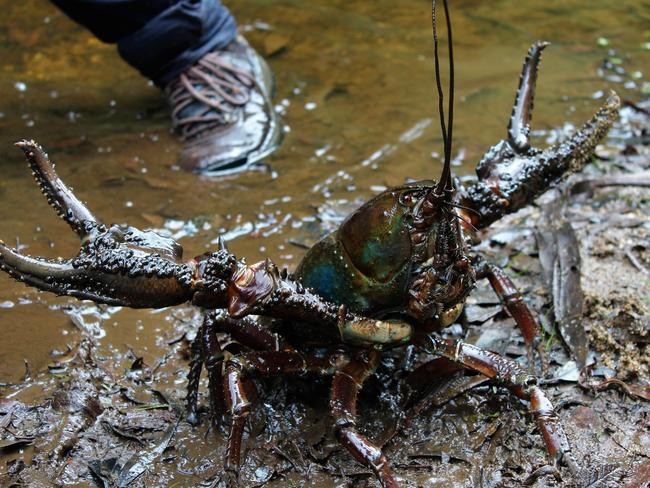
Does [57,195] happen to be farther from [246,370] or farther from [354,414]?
[354,414]

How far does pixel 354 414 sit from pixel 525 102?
5.93ft

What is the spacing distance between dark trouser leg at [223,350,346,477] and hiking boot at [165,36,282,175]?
2408 mm

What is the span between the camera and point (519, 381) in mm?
2801

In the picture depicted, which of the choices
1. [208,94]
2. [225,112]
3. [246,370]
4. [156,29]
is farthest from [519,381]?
[156,29]

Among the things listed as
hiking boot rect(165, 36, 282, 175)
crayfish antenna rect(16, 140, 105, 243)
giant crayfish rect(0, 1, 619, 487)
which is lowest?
hiking boot rect(165, 36, 282, 175)

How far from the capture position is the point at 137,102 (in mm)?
6023

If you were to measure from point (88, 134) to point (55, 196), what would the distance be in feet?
9.81

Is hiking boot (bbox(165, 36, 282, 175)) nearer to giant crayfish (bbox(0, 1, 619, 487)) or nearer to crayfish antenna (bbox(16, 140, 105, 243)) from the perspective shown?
giant crayfish (bbox(0, 1, 619, 487))

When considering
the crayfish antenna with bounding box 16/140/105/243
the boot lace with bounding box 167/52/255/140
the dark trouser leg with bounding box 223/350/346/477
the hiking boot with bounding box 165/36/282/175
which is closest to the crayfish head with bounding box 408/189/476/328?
the dark trouser leg with bounding box 223/350/346/477

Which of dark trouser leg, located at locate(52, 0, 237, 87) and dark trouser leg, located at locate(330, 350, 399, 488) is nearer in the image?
dark trouser leg, located at locate(330, 350, 399, 488)

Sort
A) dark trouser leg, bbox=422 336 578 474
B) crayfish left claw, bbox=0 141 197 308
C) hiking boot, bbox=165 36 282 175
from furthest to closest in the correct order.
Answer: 1. hiking boot, bbox=165 36 282 175
2. dark trouser leg, bbox=422 336 578 474
3. crayfish left claw, bbox=0 141 197 308

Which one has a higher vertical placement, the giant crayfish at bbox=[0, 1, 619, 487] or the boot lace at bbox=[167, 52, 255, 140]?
the giant crayfish at bbox=[0, 1, 619, 487]

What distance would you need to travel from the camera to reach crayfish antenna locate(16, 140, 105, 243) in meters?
2.62

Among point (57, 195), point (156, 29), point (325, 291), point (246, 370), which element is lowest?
point (246, 370)
